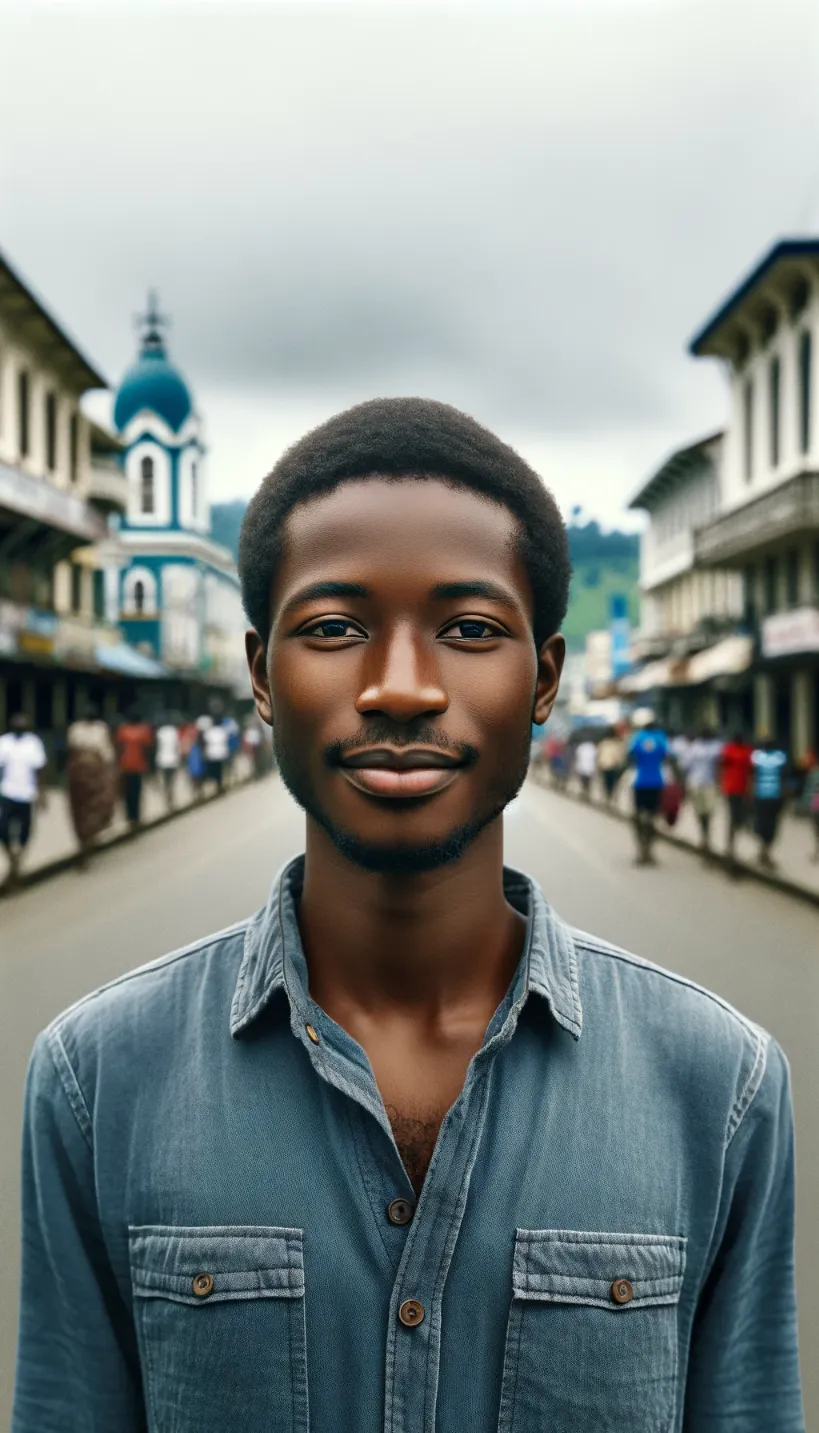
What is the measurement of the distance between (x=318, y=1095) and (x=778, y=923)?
56.9 inches

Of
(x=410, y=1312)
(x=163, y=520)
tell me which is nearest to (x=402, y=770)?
(x=410, y=1312)

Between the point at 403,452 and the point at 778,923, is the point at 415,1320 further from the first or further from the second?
the point at 778,923

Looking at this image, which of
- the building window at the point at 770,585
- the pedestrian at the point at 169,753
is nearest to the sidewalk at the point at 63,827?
the pedestrian at the point at 169,753

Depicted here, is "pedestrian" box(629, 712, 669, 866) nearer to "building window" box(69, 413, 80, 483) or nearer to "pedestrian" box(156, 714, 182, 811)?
"pedestrian" box(156, 714, 182, 811)

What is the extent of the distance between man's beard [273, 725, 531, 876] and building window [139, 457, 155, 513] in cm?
98

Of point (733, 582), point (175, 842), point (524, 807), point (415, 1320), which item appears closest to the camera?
point (415, 1320)

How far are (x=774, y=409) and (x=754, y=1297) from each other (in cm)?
143

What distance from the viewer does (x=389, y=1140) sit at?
3.58 feet

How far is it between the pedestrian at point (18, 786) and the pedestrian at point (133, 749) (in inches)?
5.9

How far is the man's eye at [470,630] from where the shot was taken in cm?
107

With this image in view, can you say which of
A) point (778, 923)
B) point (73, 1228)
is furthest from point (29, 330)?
point (778, 923)

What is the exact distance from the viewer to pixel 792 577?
2.16 m

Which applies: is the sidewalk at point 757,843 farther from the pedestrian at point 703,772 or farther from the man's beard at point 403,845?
the man's beard at point 403,845

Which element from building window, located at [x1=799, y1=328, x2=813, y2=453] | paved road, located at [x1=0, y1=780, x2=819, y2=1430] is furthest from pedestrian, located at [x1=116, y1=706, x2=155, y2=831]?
building window, located at [x1=799, y1=328, x2=813, y2=453]
